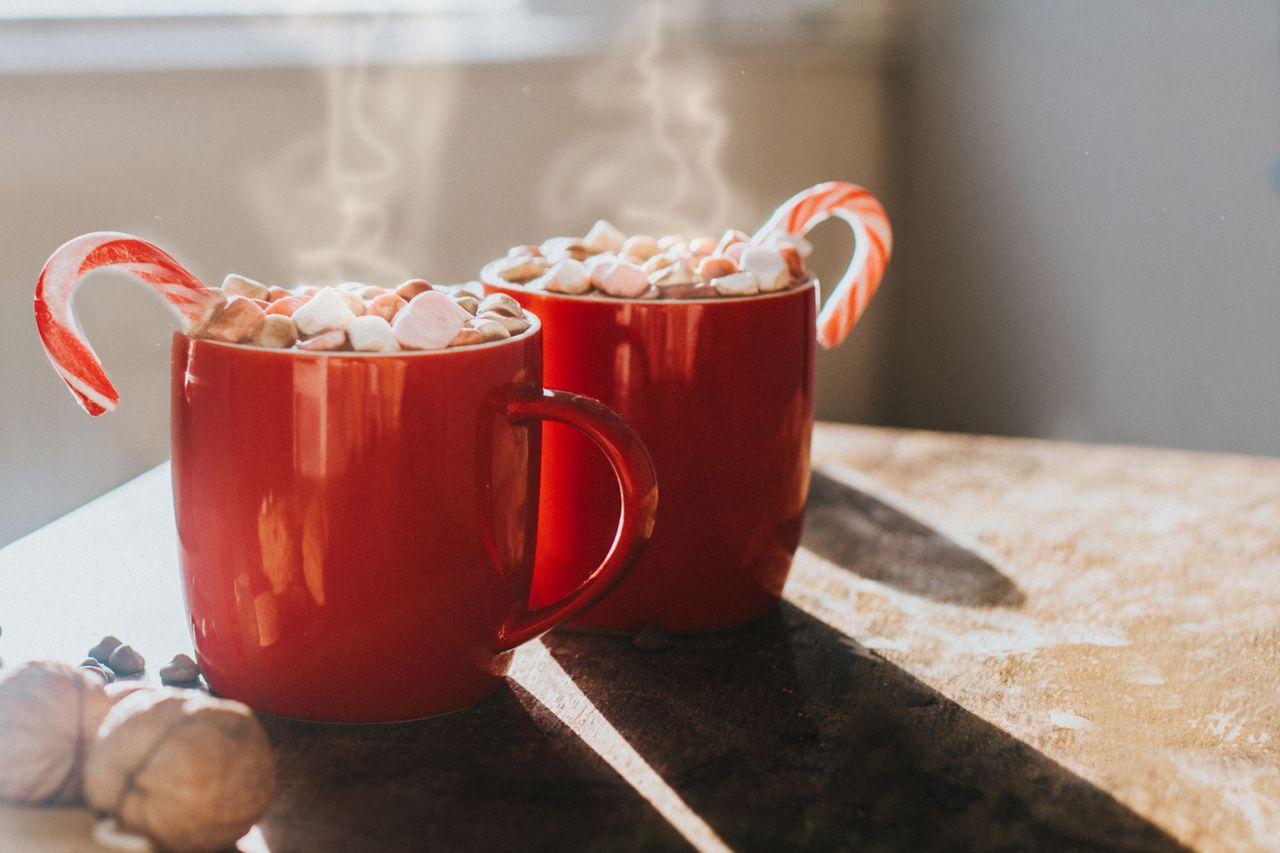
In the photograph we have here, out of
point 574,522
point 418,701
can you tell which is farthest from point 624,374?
point 418,701

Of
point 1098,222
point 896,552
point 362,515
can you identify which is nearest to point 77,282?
point 362,515

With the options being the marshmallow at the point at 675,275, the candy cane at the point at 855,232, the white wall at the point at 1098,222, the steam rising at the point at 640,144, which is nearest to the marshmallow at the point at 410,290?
the marshmallow at the point at 675,275

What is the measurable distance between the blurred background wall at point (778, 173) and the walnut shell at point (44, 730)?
1237mm

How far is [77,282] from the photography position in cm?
58

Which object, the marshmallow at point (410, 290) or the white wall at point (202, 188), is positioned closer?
the marshmallow at point (410, 290)

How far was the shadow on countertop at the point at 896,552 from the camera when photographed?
0.79 metres

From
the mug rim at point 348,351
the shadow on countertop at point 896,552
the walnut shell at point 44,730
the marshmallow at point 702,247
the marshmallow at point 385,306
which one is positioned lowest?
the shadow on countertop at point 896,552

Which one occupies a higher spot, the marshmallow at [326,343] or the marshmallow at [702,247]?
the marshmallow at [702,247]

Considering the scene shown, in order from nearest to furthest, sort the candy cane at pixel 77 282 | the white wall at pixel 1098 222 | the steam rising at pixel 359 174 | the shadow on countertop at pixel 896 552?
the candy cane at pixel 77 282 → the shadow on countertop at pixel 896 552 → the steam rising at pixel 359 174 → the white wall at pixel 1098 222

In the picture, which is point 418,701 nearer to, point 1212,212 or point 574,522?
point 574,522

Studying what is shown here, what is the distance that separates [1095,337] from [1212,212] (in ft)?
0.88

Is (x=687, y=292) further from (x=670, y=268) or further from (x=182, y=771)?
(x=182, y=771)

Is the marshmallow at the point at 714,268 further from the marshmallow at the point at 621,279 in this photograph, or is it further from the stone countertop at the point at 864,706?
the stone countertop at the point at 864,706

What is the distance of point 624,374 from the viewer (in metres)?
0.68
